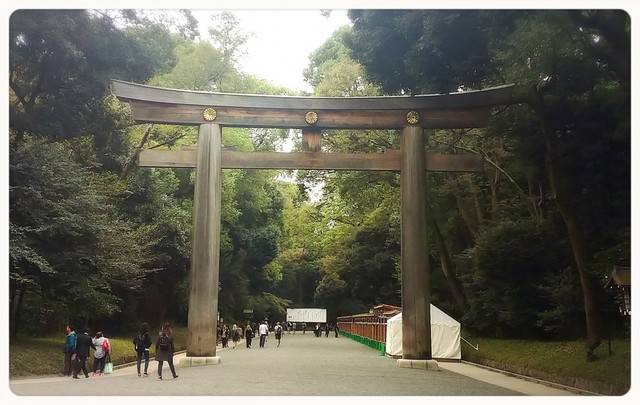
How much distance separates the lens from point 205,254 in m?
16.8

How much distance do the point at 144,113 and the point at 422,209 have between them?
805 centimetres

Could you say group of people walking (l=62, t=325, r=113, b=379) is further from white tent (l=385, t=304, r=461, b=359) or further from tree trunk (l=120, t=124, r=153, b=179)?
white tent (l=385, t=304, r=461, b=359)

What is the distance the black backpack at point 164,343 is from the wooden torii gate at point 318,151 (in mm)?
3075

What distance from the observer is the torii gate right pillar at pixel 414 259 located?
16672mm

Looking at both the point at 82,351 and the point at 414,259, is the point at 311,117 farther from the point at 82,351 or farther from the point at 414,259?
the point at 82,351

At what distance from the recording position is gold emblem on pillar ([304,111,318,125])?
57.1 feet

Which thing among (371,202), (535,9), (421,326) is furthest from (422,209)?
(371,202)


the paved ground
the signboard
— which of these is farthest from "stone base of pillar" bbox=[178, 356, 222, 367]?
the signboard

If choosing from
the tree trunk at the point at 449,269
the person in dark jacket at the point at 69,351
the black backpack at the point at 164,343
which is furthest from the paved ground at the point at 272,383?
the tree trunk at the point at 449,269

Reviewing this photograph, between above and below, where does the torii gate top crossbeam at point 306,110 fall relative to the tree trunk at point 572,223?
above

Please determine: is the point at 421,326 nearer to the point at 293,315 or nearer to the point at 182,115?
the point at 182,115

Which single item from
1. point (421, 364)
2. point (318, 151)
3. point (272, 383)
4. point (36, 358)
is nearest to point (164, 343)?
point (272, 383)

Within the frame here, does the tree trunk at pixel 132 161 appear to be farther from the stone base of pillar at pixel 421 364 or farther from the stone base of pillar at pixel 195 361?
the stone base of pillar at pixel 421 364

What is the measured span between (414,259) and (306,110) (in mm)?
5035
